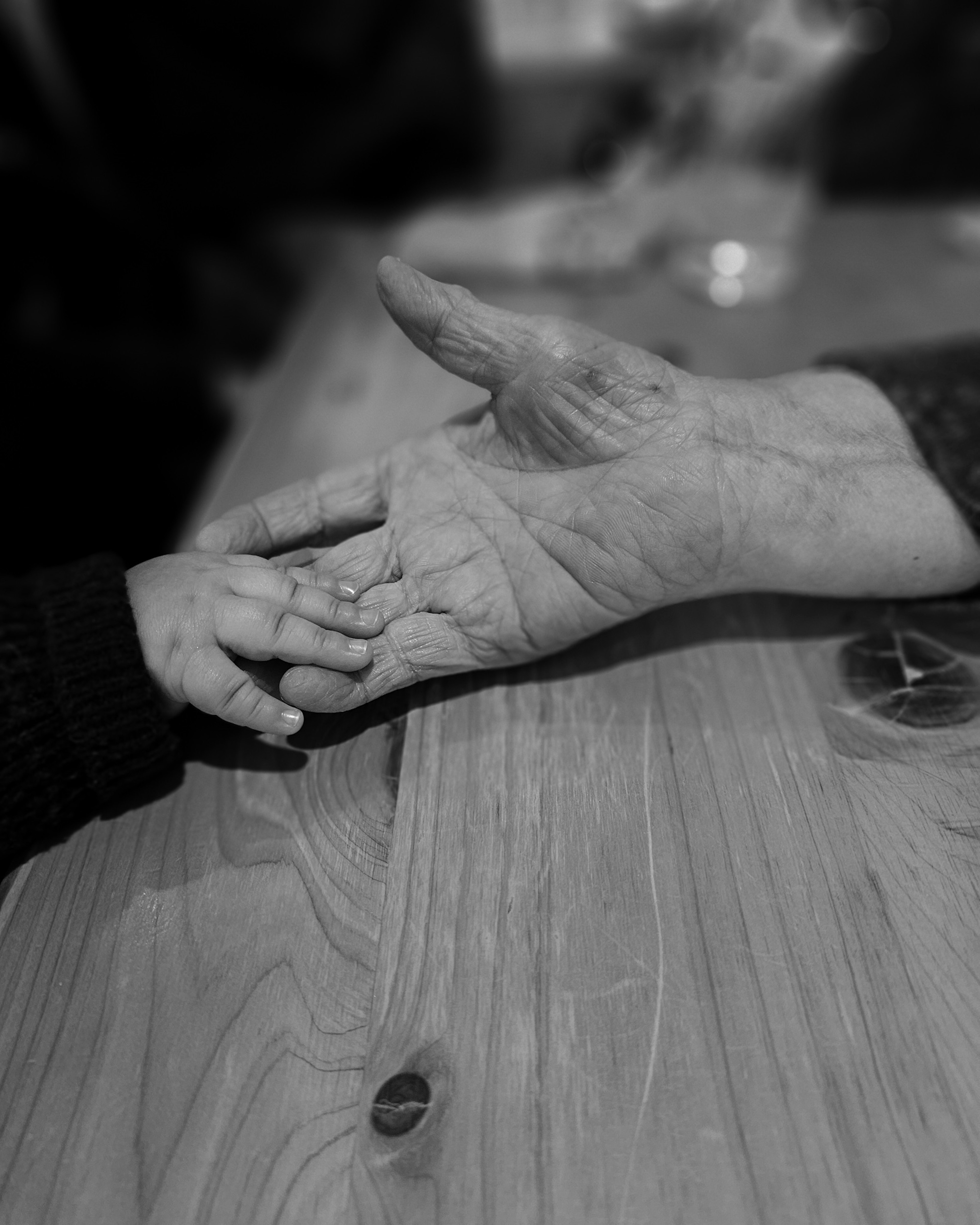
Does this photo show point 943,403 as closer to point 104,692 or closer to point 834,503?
point 834,503

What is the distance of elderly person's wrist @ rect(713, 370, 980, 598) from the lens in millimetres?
789

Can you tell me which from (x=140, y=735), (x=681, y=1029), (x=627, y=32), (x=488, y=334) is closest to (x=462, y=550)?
(x=488, y=334)

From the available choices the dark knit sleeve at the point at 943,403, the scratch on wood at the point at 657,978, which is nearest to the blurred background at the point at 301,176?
the dark knit sleeve at the point at 943,403

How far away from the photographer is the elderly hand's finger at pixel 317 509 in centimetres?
85

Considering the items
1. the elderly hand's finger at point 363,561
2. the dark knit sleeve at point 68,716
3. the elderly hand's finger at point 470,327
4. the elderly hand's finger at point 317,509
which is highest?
the elderly hand's finger at point 470,327

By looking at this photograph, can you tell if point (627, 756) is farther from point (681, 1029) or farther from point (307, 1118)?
point (307, 1118)

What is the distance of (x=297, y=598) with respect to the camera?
739mm

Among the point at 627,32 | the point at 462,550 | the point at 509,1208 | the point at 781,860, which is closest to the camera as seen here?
the point at 509,1208

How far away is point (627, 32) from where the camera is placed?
8.16 feet

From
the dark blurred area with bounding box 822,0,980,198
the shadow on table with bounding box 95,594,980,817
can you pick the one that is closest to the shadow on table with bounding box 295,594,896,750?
the shadow on table with bounding box 95,594,980,817

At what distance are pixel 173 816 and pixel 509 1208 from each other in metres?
0.41

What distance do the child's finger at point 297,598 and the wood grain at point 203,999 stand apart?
119mm

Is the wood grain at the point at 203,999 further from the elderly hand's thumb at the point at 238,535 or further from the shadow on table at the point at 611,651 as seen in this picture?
the elderly hand's thumb at the point at 238,535

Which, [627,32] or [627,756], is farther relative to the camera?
[627,32]
